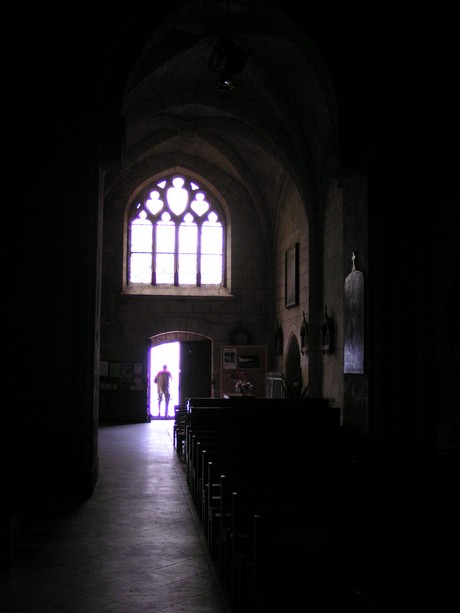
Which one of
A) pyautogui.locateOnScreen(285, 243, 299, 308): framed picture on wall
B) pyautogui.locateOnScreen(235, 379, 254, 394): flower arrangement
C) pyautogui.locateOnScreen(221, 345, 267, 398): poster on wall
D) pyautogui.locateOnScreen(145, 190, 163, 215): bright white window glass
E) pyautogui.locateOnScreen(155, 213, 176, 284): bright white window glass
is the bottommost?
pyautogui.locateOnScreen(235, 379, 254, 394): flower arrangement

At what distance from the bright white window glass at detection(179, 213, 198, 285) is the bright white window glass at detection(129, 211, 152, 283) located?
0.91 meters

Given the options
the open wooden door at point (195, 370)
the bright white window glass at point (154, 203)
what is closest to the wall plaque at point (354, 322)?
the open wooden door at point (195, 370)

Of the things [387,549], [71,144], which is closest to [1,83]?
[71,144]

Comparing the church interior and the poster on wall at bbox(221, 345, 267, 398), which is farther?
the poster on wall at bbox(221, 345, 267, 398)

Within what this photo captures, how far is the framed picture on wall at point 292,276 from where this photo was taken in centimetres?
1538

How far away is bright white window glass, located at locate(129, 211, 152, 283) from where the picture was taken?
18.5 m

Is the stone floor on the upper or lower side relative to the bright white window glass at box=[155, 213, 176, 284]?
lower

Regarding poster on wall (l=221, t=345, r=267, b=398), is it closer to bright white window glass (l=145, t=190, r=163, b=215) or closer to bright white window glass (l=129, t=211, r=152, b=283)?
bright white window glass (l=129, t=211, r=152, b=283)

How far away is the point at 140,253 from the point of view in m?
18.6

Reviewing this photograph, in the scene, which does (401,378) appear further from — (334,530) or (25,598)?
(25,598)

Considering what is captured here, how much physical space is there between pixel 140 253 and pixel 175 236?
1.11m

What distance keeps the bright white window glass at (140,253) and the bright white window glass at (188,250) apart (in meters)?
0.91

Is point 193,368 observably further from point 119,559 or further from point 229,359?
point 119,559

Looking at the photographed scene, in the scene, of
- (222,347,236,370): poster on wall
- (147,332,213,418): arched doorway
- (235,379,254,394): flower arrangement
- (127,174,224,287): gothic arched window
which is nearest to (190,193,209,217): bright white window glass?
(127,174,224,287): gothic arched window
